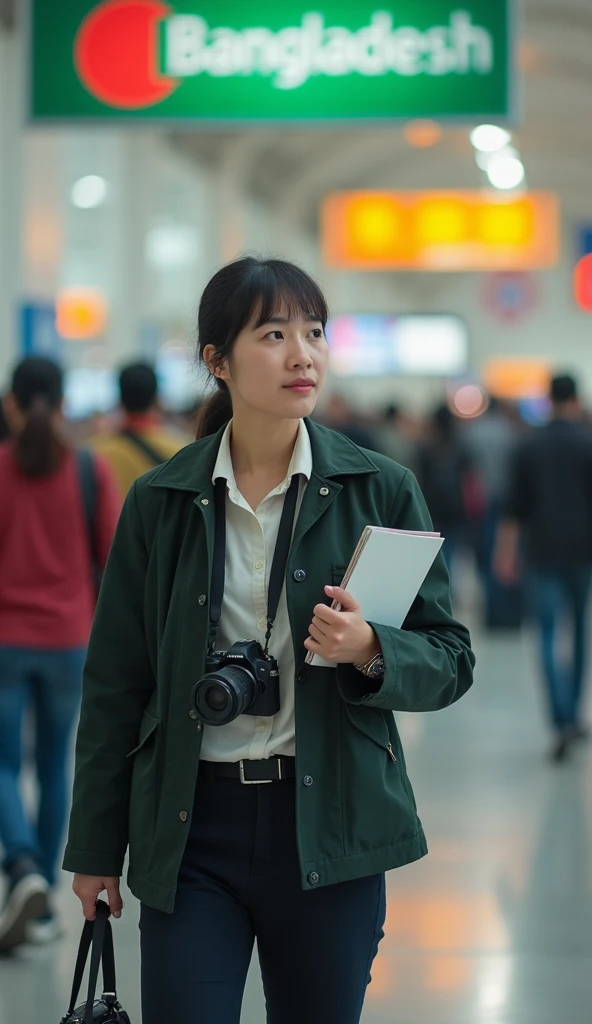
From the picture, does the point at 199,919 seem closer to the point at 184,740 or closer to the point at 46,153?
the point at 184,740

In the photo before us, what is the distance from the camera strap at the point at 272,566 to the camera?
2217mm

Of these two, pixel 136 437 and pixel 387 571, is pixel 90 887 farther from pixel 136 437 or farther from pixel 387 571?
pixel 136 437

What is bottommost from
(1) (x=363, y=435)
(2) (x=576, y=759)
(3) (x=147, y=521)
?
(2) (x=576, y=759)

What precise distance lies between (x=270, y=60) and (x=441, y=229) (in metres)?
11.7

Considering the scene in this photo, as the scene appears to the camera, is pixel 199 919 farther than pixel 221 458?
No

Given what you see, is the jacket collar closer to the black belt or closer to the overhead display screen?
the black belt

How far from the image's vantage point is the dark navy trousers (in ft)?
7.13

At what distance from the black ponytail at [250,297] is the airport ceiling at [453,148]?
41.4 ft

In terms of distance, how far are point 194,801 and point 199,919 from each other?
174 millimetres

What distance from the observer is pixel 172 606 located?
2.24m

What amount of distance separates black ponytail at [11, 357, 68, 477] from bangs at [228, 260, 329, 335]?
2149mm

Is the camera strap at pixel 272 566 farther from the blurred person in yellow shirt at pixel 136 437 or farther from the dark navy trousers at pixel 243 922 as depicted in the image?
the blurred person in yellow shirt at pixel 136 437

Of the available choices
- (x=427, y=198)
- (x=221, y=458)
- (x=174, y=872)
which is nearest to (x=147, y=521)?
(x=221, y=458)

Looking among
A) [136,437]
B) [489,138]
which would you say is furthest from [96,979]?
[489,138]
